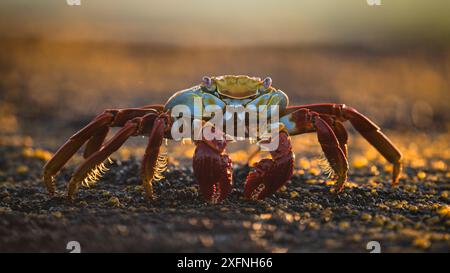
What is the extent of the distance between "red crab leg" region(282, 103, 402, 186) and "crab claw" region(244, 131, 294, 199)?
0.60 meters

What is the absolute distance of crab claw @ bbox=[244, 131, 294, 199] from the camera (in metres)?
5.03

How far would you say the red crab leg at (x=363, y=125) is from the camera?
18.5 feet

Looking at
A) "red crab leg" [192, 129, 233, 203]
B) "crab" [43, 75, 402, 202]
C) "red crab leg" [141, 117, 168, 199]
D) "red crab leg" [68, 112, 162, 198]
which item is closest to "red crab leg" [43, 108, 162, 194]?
"crab" [43, 75, 402, 202]

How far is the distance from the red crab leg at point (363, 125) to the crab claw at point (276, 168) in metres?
0.60

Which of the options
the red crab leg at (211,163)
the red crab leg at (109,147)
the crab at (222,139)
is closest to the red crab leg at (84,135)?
the crab at (222,139)

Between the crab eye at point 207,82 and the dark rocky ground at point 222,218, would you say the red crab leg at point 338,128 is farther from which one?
the crab eye at point 207,82

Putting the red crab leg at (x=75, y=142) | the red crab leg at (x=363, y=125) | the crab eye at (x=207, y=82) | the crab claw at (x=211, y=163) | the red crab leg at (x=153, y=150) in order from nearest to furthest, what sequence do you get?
the crab claw at (x=211, y=163) → the red crab leg at (x=153, y=150) → the crab eye at (x=207, y=82) → the red crab leg at (x=75, y=142) → the red crab leg at (x=363, y=125)

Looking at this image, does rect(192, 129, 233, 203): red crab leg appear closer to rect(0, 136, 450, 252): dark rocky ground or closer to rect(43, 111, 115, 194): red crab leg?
rect(0, 136, 450, 252): dark rocky ground

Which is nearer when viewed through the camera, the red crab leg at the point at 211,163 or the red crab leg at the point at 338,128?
the red crab leg at the point at 211,163

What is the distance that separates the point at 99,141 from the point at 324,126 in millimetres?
2189

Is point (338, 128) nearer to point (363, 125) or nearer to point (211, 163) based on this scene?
point (363, 125)

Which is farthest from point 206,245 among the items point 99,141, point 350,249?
point 99,141

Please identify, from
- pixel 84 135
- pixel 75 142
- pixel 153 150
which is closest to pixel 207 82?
pixel 153 150

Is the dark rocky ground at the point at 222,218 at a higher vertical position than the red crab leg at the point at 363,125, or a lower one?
lower
